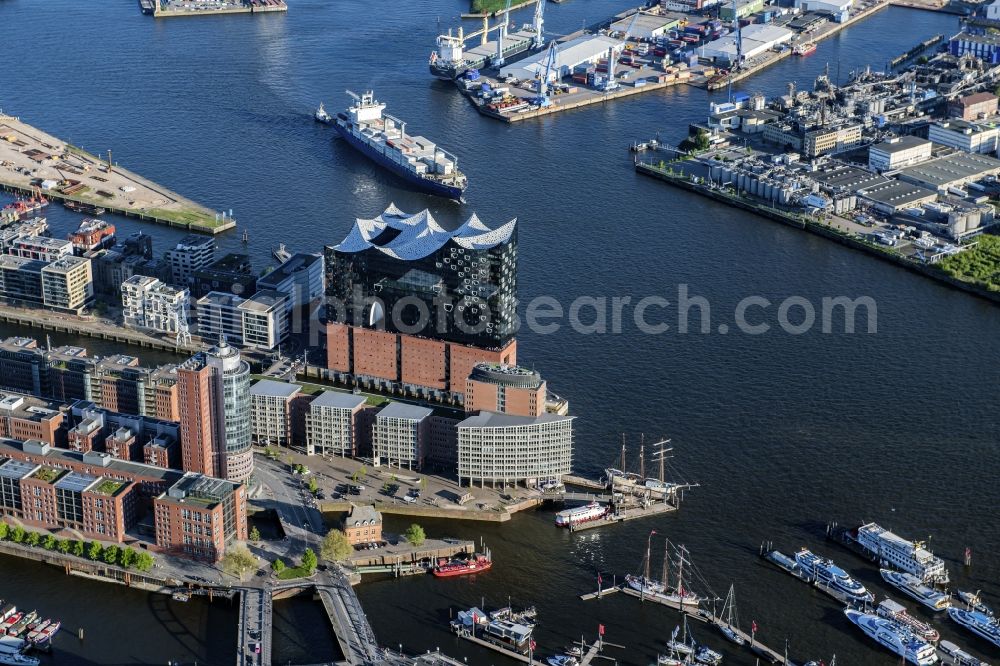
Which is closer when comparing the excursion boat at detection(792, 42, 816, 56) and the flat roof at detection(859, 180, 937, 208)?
the flat roof at detection(859, 180, 937, 208)

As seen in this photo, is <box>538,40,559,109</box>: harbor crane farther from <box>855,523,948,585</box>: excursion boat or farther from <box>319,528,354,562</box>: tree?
<box>319,528,354,562</box>: tree

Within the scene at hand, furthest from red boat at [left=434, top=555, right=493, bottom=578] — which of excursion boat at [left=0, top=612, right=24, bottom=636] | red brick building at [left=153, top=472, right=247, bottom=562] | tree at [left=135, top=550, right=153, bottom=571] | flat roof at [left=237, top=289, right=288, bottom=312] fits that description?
flat roof at [left=237, top=289, right=288, bottom=312]

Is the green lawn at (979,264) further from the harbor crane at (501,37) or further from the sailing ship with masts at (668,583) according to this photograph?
the harbor crane at (501,37)

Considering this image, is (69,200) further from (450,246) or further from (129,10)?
(129,10)

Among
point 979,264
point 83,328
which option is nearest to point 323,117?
point 83,328

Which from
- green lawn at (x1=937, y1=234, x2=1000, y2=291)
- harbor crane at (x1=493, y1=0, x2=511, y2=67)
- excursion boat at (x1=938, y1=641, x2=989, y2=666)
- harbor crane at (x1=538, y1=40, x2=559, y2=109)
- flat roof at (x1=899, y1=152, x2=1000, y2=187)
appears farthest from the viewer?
harbor crane at (x1=493, y1=0, x2=511, y2=67)
